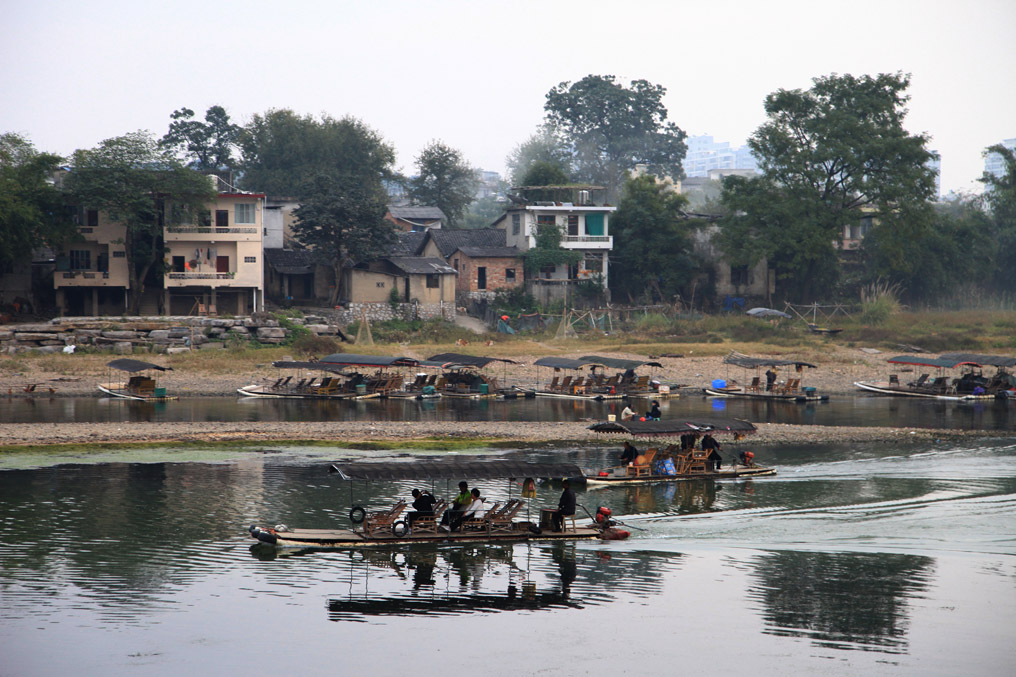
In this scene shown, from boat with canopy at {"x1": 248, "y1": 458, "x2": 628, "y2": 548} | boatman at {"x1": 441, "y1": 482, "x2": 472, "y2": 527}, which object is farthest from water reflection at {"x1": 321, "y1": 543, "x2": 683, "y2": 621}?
boatman at {"x1": 441, "y1": 482, "x2": 472, "y2": 527}

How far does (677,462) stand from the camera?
32.1 metres

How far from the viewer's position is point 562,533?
24781mm

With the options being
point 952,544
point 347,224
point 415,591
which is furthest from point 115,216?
point 952,544

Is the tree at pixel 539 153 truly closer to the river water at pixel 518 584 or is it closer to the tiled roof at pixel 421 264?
the tiled roof at pixel 421 264

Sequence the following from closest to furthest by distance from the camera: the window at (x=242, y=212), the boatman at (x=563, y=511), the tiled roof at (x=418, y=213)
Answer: the boatman at (x=563, y=511) → the window at (x=242, y=212) → the tiled roof at (x=418, y=213)

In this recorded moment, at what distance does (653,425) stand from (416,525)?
10211 mm

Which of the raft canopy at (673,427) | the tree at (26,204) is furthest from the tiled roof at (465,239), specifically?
the raft canopy at (673,427)

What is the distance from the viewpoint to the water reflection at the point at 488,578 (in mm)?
20719

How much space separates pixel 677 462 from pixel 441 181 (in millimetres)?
69498

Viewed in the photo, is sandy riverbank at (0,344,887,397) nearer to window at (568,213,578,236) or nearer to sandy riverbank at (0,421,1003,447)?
sandy riverbank at (0,421,1003,447)

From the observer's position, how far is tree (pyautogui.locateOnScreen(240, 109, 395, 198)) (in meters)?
88.3

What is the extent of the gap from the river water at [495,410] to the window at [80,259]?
67.0ft

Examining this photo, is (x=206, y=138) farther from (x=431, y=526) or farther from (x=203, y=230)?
(x=431, y=526)

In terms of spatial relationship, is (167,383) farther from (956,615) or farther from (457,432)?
(956,615)
